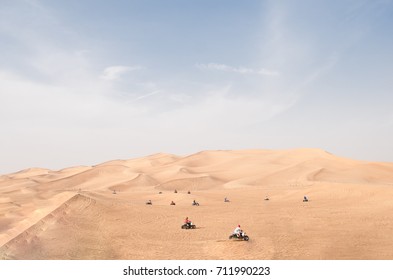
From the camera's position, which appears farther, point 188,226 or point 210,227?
point 210,227

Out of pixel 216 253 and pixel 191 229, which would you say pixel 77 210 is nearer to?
pixel 191 229

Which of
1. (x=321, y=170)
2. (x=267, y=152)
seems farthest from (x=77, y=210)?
(x=267, y=152)

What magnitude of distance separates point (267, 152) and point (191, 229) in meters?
81.7

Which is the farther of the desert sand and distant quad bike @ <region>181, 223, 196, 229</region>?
distant quad bike @ <region>181, 223, 196, 229</region>

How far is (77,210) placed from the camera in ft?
103

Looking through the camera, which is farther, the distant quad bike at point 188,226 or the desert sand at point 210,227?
the distant quad bike at point 188,226

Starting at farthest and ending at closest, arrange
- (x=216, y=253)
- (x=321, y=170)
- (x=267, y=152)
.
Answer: (x=267, y=152), (x=321, y=170), (x=216, y=253)

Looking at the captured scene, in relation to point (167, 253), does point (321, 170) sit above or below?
above

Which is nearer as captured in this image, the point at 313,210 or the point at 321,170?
the point at 313,210

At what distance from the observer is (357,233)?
2419cm
